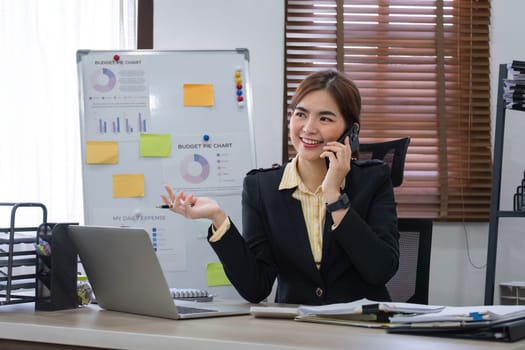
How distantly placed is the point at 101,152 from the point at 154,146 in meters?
0.23

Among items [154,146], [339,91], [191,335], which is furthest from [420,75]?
[191,335]

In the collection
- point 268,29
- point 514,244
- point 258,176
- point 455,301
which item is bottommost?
point 455,301

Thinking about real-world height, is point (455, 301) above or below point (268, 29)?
below

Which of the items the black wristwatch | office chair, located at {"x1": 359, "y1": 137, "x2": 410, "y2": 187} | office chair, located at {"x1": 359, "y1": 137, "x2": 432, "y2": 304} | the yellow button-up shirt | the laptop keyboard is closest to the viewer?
the laptop keyboard

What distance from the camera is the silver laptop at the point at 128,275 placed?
1428mm

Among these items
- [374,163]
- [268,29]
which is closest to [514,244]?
[268,29]

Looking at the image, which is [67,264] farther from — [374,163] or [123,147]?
[123,147]

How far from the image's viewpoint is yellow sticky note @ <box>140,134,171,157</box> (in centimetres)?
324

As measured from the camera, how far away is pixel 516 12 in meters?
3.75

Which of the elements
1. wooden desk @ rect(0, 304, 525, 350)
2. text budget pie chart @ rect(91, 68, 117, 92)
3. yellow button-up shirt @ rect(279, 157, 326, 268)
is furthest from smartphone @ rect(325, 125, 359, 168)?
text budget pie chart @ rect(91, 68, 117, 92)

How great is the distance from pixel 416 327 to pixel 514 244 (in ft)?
8.71

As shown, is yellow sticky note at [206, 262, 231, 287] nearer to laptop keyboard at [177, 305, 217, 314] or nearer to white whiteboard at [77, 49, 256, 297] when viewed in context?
white whiteboard at [77, 49, 256, 297]

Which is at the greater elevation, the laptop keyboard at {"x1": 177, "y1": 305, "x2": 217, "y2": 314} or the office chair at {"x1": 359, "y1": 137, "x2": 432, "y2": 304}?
the laptop keyboard at {"x1": 177, "y1": 305, "x2": 217, "y2": 314}

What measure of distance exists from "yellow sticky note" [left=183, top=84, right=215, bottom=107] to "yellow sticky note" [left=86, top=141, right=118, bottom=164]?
1.22 ft
